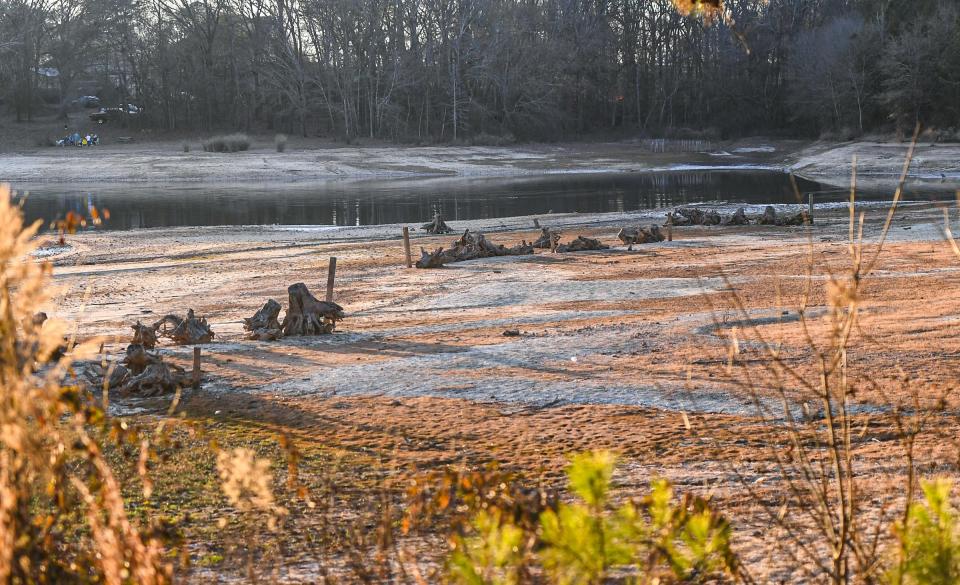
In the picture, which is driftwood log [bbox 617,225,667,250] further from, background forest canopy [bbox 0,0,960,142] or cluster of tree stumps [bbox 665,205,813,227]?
background forest canopy [bbox 0,0,960,142]

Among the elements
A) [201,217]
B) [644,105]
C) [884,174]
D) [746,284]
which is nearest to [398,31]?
[644,105]

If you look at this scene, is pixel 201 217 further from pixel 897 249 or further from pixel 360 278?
pixel 897 249

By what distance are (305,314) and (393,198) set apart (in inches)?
1255

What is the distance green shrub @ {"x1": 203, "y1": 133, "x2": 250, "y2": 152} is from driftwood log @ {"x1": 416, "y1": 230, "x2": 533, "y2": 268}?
43357 millimetres

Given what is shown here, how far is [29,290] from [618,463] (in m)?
5.43

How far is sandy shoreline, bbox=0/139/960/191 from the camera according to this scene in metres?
53.6

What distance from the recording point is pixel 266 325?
13805mm

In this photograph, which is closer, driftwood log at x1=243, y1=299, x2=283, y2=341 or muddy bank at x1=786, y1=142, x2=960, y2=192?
driftwood log at x1=243, y1=299, x2=283, y2=341

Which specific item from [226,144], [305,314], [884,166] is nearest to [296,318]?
[305,314]

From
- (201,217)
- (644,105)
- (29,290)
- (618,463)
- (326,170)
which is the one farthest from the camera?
(644,105)

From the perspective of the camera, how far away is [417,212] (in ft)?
130

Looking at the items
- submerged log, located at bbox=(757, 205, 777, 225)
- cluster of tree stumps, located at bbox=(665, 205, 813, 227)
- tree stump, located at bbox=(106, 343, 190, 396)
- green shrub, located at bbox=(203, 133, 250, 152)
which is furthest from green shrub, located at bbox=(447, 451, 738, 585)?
green shrub, located at bbox=(203, 133, 250, 152)

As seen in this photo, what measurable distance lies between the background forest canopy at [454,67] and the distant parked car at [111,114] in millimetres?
1270

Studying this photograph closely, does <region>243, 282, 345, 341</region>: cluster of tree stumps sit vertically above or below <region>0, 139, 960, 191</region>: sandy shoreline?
below
